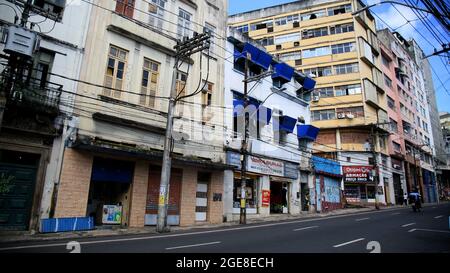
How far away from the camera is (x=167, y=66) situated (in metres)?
18.8

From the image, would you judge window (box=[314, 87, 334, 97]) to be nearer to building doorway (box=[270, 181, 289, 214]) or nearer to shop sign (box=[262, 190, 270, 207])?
building doorway (box=[270, 181, 289, 214])

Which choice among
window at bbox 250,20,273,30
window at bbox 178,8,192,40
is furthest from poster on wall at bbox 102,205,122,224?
window at bbox 250,20,273,30

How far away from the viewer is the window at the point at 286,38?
4678 centimetres

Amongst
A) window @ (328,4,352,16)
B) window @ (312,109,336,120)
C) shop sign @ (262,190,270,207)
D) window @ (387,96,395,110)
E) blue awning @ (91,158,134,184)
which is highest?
window @ (328,4,352,16)

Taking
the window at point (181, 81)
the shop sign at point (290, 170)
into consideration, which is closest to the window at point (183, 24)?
the window at point (181, 81)

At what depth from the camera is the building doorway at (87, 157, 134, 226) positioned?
1500cm

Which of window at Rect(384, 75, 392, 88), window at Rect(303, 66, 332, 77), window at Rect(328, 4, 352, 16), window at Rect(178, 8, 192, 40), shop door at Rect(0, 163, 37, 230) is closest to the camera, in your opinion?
shop door at Rect(0, 163, 37, 230)

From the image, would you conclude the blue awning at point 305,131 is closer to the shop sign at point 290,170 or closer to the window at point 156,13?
the shop sign at point 290,170

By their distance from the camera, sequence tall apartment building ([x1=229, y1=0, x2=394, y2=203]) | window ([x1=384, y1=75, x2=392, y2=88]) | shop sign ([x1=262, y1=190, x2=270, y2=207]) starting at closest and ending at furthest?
1. shop sign ([x1=262, y1=190, x2=270, y2=207])
2. tall apartment building ([x1=229, y1=0, x2=394, y2=203])
3. window ([x1=384, y1=75, x2=392, y2=88])

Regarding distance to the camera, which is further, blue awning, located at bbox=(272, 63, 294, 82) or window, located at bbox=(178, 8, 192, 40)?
blue awning, located at bbox=(272, 63, 294, 82)

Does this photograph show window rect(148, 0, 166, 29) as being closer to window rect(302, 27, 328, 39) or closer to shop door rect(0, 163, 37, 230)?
shop door rect(0, 163, 37, 230)

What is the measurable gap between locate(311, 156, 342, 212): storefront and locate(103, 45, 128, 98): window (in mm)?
21033

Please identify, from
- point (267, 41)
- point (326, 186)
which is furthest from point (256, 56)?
point (267, 41)

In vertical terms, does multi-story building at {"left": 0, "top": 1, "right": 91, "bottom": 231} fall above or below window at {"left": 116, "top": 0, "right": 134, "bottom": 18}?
below
